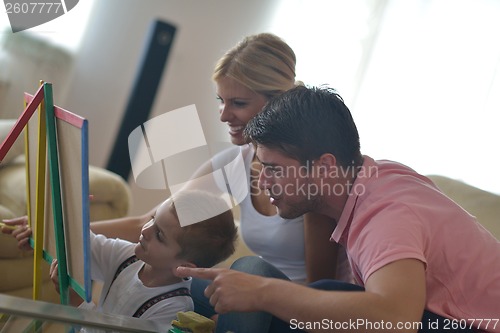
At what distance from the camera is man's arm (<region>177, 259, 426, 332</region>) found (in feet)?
3.36

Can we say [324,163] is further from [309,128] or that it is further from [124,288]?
[124,288]

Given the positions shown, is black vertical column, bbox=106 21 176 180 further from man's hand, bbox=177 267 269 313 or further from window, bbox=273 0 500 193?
man's hand, bbox=177 267 269 313

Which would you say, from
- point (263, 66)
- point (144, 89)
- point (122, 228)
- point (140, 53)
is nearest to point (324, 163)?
point (263, 66)

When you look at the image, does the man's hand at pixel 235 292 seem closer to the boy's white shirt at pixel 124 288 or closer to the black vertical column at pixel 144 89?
the boy's white shirt at pixel 124 288

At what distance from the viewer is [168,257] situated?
1.44 metres

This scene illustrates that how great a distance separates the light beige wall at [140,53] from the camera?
3857mm

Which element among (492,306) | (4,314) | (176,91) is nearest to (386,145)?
(176,91)

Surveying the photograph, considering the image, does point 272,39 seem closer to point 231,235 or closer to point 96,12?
point 231,235

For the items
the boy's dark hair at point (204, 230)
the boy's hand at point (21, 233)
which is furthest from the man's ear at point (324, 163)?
the boy's hand at point (21, 233)

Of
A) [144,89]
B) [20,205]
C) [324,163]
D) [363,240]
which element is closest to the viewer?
[363,240]

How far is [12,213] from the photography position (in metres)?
2.28

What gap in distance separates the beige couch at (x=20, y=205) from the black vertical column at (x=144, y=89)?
0.88m

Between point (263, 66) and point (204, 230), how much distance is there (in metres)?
0.49

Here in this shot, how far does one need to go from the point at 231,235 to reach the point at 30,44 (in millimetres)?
2427
